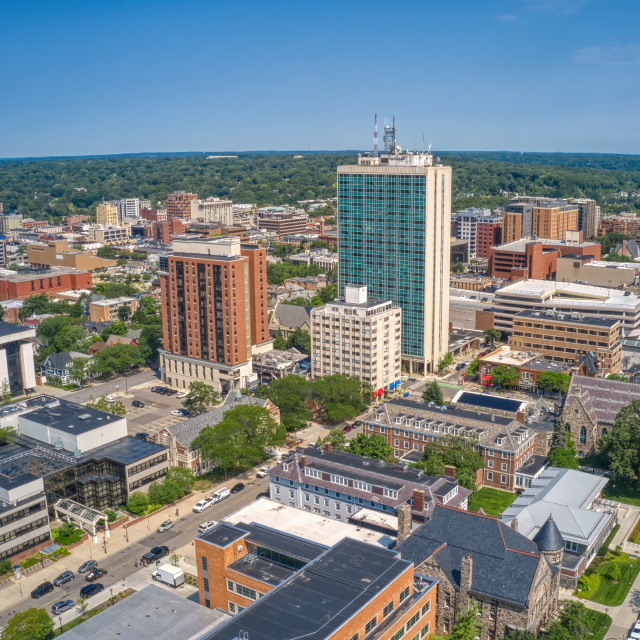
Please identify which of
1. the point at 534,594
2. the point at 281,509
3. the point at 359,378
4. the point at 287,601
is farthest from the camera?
the point at 359,378

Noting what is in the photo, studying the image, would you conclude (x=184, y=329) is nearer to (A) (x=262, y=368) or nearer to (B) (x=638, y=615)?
(A) (x=262, y=368)

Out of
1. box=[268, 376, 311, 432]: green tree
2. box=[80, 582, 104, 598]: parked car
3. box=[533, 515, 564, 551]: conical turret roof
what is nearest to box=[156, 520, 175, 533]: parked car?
box=[80, 582, 104, 598]: parked car

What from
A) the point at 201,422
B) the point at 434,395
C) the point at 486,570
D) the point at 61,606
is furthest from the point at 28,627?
the point at 434,395

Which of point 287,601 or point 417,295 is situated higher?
point 417,295

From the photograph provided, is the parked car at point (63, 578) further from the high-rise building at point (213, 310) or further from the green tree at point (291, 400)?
the high-rise building at point (213, 310)

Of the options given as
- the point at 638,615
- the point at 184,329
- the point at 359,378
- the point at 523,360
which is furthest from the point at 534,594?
the point at 184,329

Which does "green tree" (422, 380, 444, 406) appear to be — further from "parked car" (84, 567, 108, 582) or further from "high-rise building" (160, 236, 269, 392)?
"parked car" (84, 567, 108, 582)
